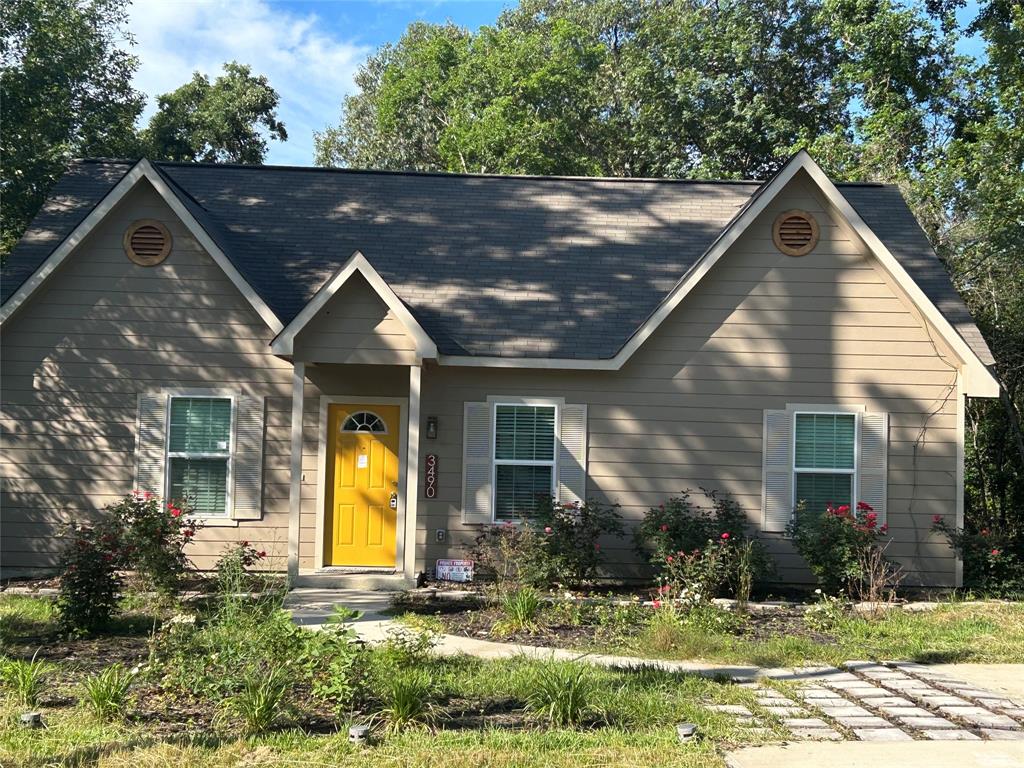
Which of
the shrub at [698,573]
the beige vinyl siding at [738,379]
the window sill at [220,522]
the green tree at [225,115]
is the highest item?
the green tree at [225,115]

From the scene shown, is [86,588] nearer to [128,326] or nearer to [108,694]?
[108,694]

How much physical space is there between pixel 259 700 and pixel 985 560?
986cm

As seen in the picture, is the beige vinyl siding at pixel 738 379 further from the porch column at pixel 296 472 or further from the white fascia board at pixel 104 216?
the white fascia board at pixel 104 216

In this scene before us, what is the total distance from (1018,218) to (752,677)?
→ 13641 millimetres

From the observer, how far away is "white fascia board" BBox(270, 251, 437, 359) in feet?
37.8

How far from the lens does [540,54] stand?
35594 millimetres

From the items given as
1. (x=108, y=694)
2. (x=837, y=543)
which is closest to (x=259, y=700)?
(x=108, y=694)

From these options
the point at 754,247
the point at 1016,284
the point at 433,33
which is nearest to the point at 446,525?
the point at 754,247

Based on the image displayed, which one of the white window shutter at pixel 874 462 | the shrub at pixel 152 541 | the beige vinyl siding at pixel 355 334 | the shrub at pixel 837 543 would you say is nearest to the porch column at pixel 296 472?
the beige vinyl siding at pixel 355 334

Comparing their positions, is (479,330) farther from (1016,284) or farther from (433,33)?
(433,33)

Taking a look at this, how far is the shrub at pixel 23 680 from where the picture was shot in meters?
6.63

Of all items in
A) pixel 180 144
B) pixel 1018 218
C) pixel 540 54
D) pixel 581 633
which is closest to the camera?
pixel 581 633

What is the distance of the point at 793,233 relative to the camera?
502 inches

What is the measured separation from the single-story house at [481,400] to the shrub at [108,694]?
228 inches
